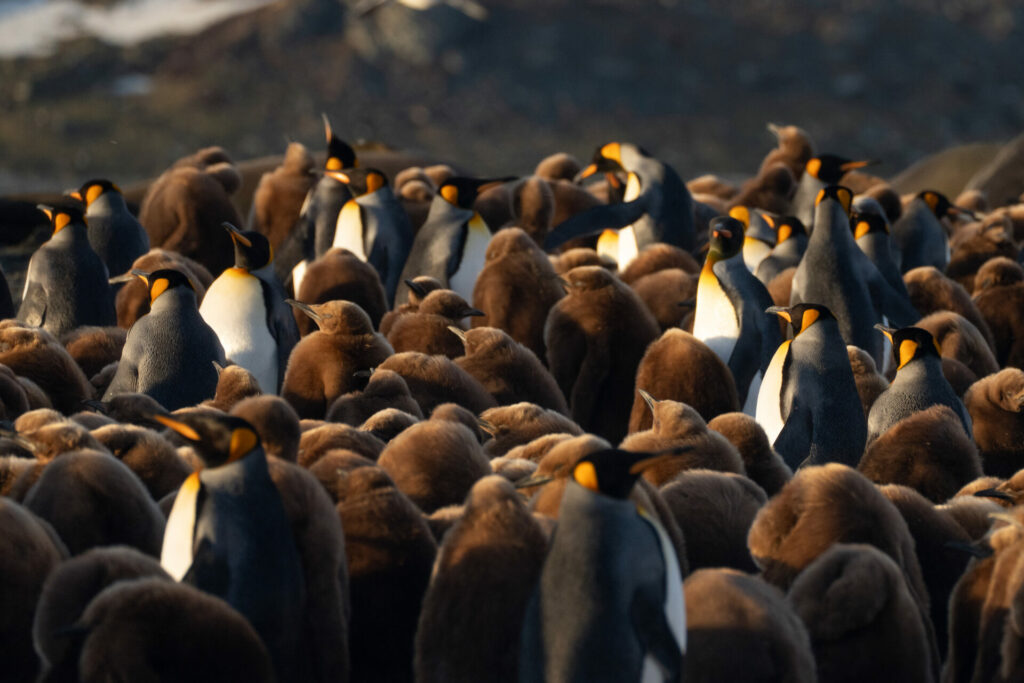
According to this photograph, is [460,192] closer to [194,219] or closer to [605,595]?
[194,219]

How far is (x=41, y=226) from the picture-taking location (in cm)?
788

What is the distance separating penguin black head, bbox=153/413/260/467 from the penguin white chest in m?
2.56

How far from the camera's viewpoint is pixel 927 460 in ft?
10.3

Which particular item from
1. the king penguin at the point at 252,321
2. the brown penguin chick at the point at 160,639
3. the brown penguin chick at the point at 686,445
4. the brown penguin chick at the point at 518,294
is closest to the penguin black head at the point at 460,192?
the brown penguin chick at the point at 518,294

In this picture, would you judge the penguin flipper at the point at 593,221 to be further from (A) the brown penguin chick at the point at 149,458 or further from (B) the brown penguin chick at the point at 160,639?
(B) the brown penguin chick at the point at 160,639

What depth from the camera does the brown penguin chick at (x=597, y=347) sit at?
452 centimetres

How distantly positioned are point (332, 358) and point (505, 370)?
528 millimetres

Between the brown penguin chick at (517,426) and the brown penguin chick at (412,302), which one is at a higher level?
the brown penguin chick at (517,426)

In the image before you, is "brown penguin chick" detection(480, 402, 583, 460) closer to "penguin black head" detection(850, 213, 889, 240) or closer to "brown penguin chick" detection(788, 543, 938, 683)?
"brown penguin chick" detection(788, 543, 938, 683)

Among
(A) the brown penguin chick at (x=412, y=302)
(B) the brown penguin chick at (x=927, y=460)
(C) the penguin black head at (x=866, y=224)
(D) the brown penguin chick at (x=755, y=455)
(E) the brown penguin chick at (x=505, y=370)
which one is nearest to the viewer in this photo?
(D) the brown penguin chick at (x=755, y=455)

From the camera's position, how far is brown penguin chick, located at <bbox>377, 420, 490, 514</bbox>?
2658mm

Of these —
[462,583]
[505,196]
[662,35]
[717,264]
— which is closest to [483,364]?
[717,264]

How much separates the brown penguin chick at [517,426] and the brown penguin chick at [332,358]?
2.03 feet

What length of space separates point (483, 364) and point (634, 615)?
2025 mm
